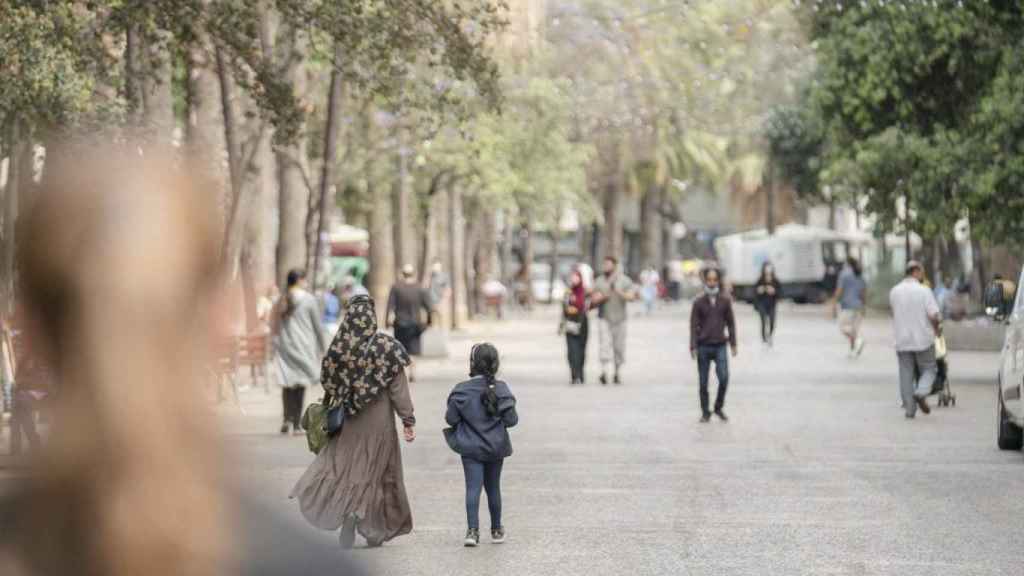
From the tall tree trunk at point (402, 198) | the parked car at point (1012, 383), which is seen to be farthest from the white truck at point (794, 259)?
the parked car at point (1012, 383)

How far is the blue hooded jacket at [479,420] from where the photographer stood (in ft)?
40.2

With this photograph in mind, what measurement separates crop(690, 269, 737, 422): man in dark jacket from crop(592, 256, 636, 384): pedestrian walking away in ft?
22.4

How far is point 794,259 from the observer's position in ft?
276

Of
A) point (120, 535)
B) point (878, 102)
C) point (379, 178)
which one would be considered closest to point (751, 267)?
point (379, 178)

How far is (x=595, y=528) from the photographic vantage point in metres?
13.2

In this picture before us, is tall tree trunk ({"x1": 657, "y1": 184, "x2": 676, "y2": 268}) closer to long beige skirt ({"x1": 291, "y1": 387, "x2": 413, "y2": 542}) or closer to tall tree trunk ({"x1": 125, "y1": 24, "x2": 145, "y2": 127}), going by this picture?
tall tree trunk ({"x1": 125, "y1": 24, "x2": 145, "y2": 127})

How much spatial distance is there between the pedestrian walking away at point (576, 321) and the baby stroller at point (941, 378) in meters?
6.02

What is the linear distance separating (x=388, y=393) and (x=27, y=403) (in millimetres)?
4303

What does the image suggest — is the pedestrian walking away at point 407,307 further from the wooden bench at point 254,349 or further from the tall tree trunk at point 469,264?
the tall tree trunk at point 469,264

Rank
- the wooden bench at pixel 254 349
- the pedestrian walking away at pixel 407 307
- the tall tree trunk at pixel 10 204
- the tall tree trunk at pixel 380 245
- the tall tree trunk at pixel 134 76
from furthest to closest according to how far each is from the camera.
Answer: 1. the tall tree trunk at pixel 380 245
2. the pedestrian walking away at pixel 407 307
3. the wooden bench at pixel 254 349
4. the tall tree trunk at pixel 134 76
5. the tall tree trunk at pixel 10 204

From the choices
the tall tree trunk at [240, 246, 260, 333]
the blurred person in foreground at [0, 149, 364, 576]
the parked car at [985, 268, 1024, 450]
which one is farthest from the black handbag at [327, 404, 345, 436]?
the tall tree trunk at [240, 246, 260, 333]

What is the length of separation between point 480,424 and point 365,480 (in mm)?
721

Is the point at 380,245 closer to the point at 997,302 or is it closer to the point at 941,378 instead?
the point at 941,378

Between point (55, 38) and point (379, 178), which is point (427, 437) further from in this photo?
point (379, 178)
